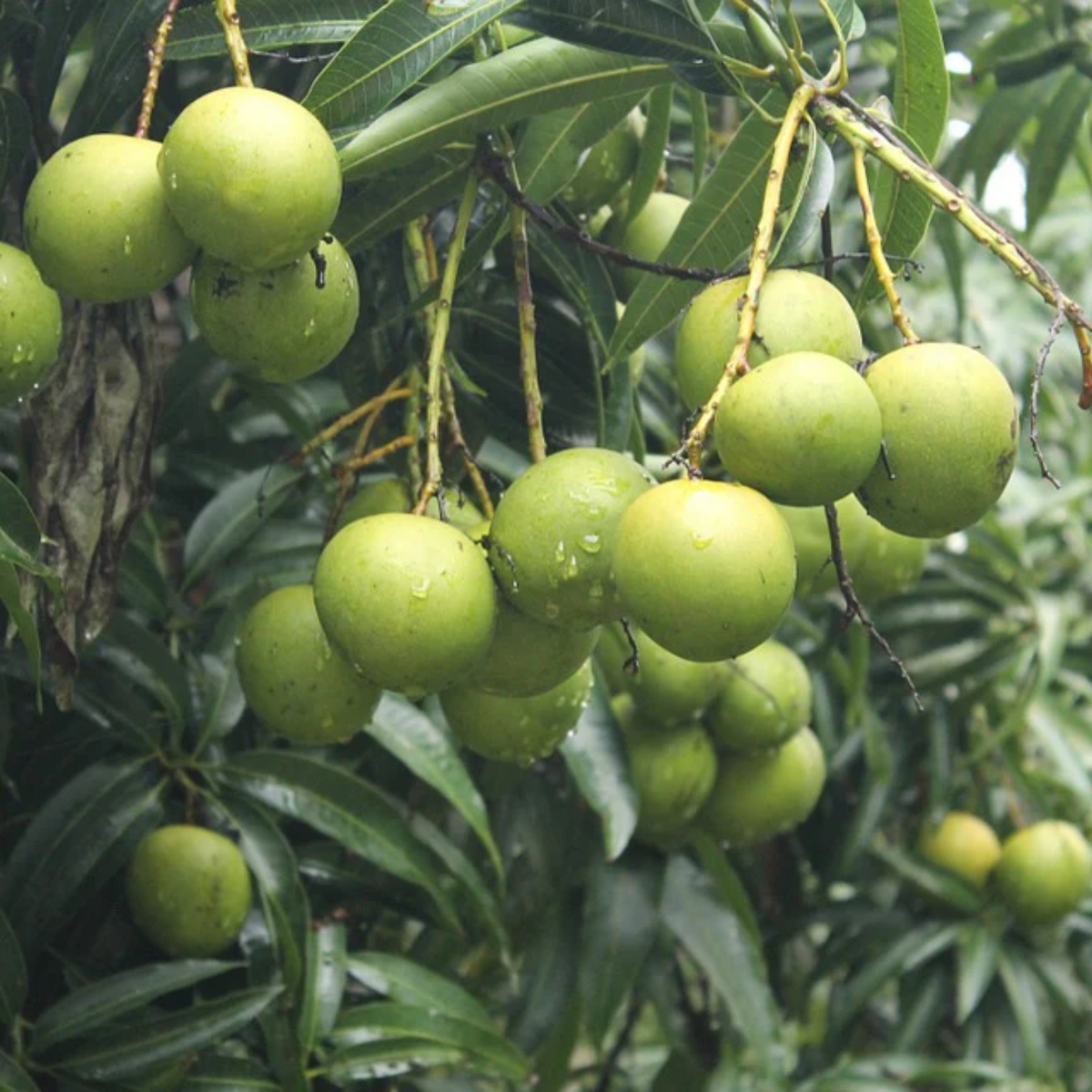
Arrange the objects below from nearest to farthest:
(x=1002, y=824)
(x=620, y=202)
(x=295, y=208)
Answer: (x=295, y=208) < (x=620, y=202) < (x=1002, y=824)

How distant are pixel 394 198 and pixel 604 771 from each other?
0.59 meters

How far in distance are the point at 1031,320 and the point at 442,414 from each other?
200 centimetres

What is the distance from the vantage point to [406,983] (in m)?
1.36

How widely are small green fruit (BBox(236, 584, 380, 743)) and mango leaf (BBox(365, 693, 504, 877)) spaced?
34 cm

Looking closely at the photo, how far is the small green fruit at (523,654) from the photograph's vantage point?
877mm

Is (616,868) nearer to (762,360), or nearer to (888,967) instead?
(888,967)

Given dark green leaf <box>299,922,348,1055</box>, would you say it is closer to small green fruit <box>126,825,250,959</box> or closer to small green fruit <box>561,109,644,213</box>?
small green fruit <box>126,825,250,959</box>

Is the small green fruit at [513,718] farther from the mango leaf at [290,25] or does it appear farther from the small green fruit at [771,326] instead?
the mango leaf at [290,25]

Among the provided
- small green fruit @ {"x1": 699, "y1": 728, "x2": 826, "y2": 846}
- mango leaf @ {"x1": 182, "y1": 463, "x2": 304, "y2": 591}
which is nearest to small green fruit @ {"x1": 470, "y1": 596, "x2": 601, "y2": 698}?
mango leaf @ {"x1": 182, "y1": 463, "x2": 304, "y2": 591}

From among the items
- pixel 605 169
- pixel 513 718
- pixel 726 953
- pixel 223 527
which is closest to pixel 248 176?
pixel 513 718

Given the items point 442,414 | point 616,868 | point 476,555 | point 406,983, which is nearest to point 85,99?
point 442,414

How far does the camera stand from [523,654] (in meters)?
0.88

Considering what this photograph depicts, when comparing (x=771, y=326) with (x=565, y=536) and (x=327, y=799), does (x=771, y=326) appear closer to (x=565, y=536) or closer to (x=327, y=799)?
(x=565, y=536)

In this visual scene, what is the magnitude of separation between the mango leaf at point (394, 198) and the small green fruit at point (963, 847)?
1390 mm
